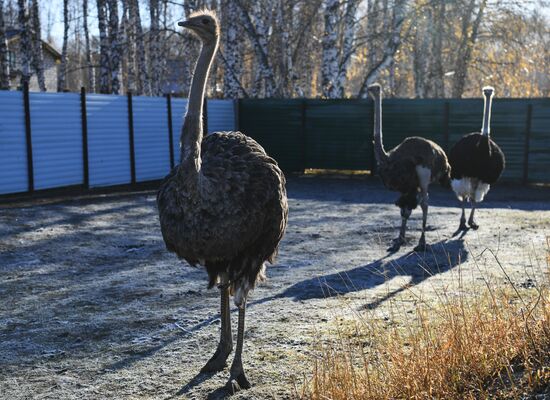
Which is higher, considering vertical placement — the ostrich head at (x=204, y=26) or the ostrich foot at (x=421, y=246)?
the ostrich head at (x=204, y=26)

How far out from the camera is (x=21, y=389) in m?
4.18

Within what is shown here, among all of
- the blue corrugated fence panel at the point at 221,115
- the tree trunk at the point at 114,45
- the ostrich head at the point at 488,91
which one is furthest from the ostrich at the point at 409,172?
the tree trunk at the point at 114,45

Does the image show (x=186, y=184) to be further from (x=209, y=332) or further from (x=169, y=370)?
(x=209, y=332)

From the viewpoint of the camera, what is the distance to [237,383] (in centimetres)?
423

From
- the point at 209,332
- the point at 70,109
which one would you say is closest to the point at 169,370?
the point at 209,332

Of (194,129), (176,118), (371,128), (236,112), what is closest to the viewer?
(194,129)

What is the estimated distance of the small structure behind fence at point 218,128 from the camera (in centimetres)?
1245

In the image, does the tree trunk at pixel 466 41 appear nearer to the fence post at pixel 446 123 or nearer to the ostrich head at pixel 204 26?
the fence post at pixel 446 123

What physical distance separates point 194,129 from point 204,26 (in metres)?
0.71

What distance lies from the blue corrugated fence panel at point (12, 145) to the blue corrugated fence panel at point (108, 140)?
1.67 m

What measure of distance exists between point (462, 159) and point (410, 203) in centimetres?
189

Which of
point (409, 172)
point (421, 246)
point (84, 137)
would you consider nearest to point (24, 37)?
point (84, 137)

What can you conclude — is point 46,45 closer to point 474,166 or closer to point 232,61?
point 232,61

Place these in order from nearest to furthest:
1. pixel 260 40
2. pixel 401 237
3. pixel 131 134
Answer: pixel 401 237
pixel 131 134
pixel 260 40
